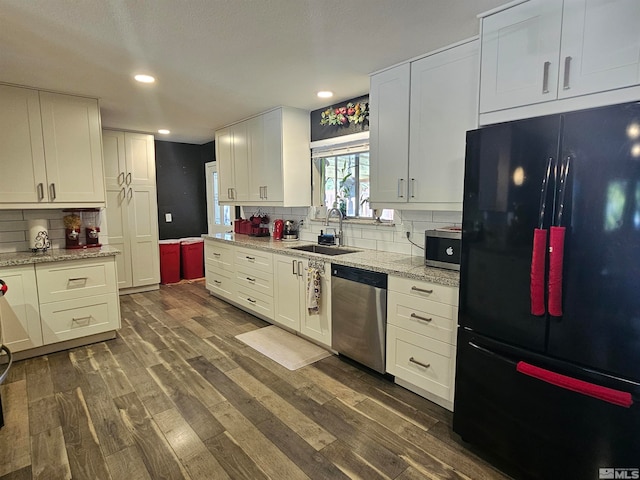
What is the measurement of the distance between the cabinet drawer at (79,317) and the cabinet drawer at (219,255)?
1.31 m

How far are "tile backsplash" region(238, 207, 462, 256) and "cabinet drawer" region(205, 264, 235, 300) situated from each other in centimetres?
114

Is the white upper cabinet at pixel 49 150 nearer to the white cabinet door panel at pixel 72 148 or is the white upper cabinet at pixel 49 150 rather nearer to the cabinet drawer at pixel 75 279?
the white cabinet door panel at pixel 72 148

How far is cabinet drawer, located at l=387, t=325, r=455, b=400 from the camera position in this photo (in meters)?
2.19

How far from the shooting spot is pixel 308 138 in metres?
3.99

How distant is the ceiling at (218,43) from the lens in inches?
72.5

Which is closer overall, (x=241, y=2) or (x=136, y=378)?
(x=241, y=2)

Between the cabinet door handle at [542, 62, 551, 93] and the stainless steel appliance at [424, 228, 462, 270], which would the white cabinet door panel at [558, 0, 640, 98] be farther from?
the stainless steel appliance at [424, 228, 462, 270]

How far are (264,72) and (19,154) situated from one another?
2.33 m

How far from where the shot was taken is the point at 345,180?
371cm

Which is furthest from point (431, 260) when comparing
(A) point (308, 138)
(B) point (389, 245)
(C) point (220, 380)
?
(A) point (308, 138)

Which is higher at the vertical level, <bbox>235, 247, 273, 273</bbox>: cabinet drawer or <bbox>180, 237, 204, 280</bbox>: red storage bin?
<bbox>235, 247, 273, 273</bbox>: cabinet drawer

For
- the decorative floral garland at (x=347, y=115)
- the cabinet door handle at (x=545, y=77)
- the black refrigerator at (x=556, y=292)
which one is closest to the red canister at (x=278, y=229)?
the decorative floral garland at (x=347, y=115)

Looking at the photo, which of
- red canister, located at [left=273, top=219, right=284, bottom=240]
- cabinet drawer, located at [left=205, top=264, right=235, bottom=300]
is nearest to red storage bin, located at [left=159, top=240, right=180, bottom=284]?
cabinet drawer, located at [left=205, top=264, right=235, bottom=300]

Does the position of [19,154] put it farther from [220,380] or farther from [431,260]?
[431,260]
